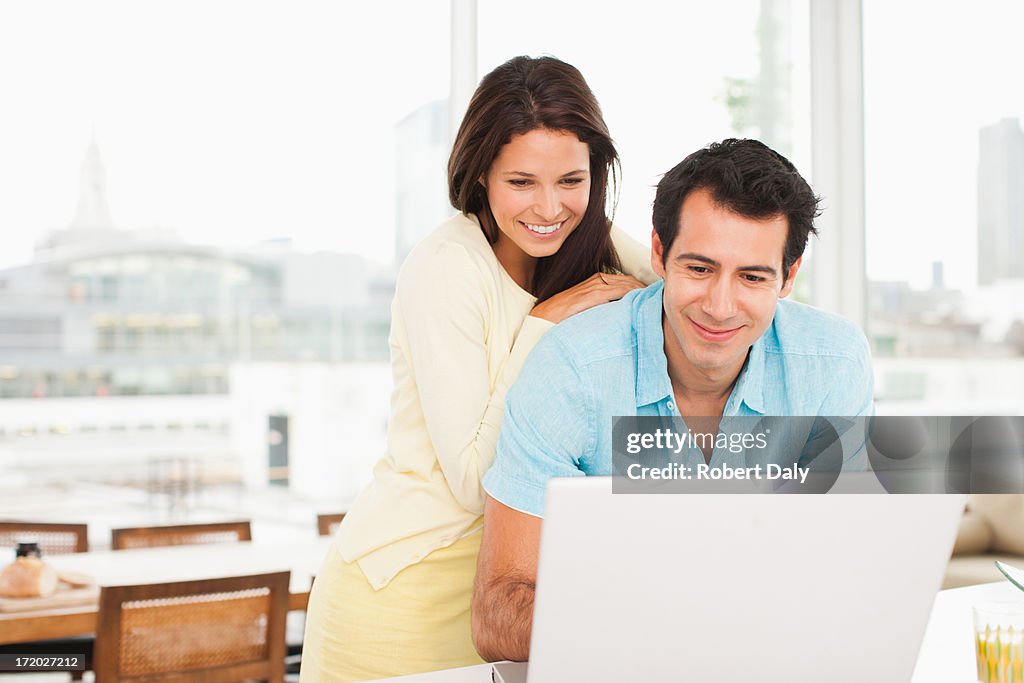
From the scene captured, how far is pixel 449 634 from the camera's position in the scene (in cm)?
154

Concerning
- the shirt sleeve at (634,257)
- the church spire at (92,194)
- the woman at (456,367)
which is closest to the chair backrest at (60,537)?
the church spire at (92,194)

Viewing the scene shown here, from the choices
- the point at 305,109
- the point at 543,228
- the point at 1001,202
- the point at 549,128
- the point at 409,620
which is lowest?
the point at 409,620

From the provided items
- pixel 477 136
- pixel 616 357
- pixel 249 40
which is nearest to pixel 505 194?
pixel 477 136

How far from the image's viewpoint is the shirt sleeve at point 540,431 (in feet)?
4.27

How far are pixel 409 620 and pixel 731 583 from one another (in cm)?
80

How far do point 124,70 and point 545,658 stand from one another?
365 centimetres

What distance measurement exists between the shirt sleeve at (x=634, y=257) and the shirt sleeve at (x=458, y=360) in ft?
1.02

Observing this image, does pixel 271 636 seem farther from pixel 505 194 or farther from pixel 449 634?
pixel 505 194

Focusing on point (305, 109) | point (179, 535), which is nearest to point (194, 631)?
point (179, 535)

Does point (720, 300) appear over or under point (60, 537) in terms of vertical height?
over

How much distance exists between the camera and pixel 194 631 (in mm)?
2229

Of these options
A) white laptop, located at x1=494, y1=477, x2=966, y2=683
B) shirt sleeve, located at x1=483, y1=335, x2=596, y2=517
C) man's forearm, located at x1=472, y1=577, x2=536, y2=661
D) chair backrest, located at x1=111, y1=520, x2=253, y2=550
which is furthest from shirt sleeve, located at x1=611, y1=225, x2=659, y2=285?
chair backrest, located at x1=111, y1=520, x2=253, y2=550

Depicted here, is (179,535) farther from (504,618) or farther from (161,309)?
(504,618)

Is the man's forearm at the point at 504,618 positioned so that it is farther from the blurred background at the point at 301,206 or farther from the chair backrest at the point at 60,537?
the blurred background at the point at 301,206
